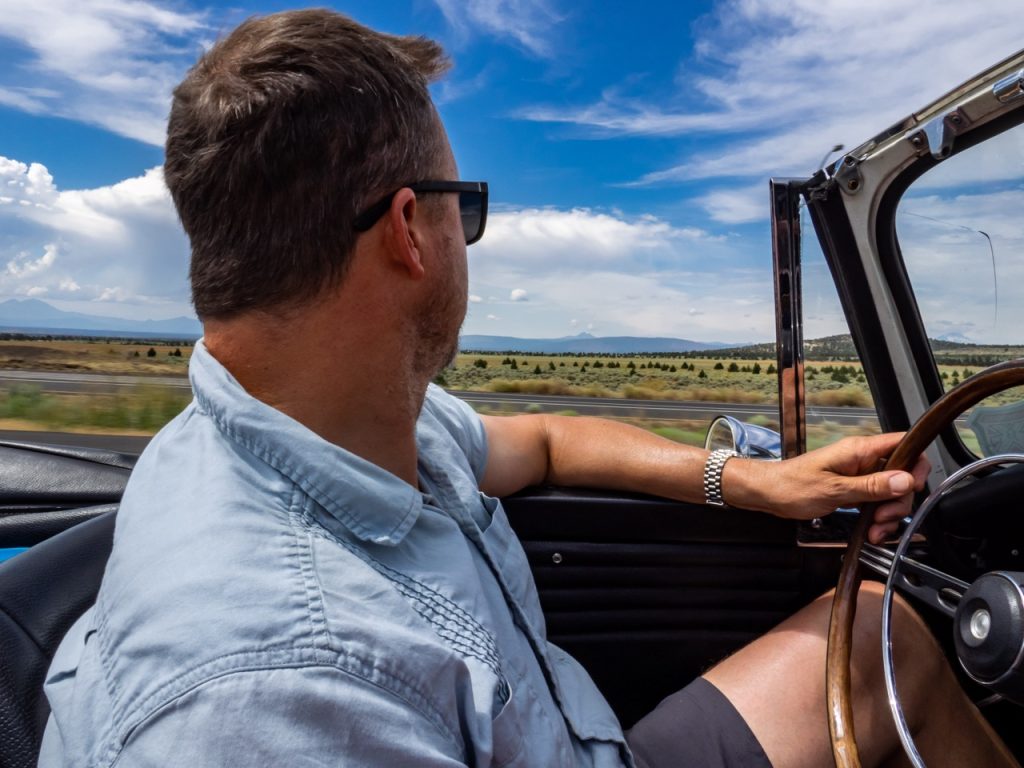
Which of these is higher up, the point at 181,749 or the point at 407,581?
the point at 407,581

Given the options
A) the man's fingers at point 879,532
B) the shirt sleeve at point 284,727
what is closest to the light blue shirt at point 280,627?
the shirt sleeve at point 284,727

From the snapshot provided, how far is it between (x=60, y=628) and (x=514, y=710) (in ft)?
2.15

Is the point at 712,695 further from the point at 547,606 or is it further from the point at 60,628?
the point at 60,628

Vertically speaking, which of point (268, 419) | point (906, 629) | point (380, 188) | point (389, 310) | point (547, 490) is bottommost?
point (906, 629)

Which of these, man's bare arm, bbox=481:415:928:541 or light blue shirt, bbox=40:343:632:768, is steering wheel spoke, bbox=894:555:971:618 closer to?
man's bare arm, bbox=481:415:928:541

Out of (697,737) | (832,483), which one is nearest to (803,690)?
(697,737)

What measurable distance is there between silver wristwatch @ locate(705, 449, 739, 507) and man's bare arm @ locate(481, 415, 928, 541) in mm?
13

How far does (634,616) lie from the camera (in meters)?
2.15

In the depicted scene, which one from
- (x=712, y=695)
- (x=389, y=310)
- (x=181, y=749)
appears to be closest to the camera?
(x=181, y=749)

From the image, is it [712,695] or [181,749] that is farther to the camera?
[712,695]

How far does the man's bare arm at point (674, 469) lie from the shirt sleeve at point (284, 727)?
1.02 meters

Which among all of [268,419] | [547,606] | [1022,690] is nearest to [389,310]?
[268,419]

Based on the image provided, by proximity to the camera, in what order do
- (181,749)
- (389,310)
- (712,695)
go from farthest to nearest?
(712,695) → (389,310) → (181,749)

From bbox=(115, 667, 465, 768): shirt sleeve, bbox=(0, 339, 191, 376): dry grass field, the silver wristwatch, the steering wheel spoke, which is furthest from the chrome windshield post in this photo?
bbox=(0, 339, 191, 376): dry grass field
